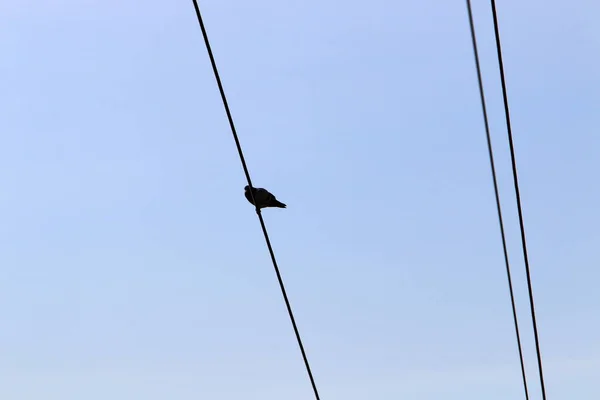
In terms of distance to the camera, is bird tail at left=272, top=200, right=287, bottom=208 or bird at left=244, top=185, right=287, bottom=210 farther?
bird tail at left=272, top=200, right=287, bottom=208

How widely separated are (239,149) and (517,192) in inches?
132

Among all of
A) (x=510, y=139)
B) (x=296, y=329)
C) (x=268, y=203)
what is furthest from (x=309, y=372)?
(x=268, y=203)

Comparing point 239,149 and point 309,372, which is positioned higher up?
point 239,149

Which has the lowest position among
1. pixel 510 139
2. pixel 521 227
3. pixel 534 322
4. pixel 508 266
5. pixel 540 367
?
pixel 540 367

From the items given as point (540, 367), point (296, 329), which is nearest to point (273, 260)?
Answer: point (296, 329)

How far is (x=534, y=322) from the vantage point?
12.3 m

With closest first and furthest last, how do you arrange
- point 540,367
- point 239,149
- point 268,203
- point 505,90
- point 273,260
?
point 505,90, point 239,149, point 273,260, point 540,367, point 268,203

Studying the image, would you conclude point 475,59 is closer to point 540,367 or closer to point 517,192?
point 517,192

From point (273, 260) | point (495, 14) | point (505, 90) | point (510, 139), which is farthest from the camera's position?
point (273, 260)

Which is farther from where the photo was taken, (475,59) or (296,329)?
(296,329)

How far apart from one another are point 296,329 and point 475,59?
13.8 feet

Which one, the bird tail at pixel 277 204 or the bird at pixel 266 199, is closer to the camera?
the bird at pixel 266 199

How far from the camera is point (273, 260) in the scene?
11984mm

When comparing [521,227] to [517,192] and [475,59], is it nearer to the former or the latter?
[517,192]
